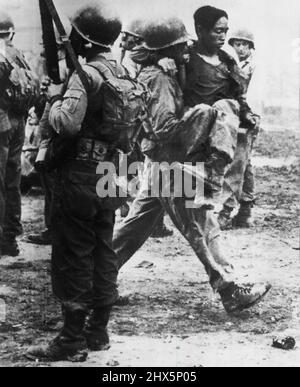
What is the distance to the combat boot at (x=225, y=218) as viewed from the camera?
6148mm

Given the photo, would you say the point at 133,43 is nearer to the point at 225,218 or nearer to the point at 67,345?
the point at 225,218

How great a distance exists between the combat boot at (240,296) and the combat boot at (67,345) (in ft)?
3.73

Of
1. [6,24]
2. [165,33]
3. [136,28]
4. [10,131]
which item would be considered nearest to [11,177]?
[10,131]

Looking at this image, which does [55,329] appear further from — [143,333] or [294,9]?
[294,9]

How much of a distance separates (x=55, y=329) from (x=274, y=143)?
125 inches

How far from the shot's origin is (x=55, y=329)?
4.43 m

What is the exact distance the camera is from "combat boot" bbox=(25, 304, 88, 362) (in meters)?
4.06

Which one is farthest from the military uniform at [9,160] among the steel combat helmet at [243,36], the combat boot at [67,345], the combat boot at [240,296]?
the combat boot at [240,296]

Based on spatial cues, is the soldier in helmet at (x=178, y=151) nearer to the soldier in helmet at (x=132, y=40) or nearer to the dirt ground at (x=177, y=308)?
the soldier in helmet at (x=132, y=40)

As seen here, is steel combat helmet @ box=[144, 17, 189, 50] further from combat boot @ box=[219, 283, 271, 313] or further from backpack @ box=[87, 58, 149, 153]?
combat boot @ box=[219, 283, 271, 313]

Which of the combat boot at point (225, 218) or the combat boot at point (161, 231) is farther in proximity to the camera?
the combat boot at point (225, 218)

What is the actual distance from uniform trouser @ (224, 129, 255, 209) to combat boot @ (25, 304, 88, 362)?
2.48m

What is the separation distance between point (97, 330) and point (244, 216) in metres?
2.54
